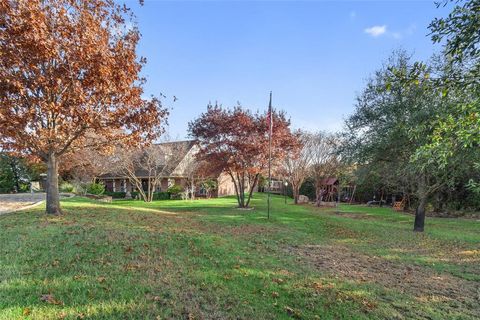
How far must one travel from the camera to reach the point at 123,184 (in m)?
37.5

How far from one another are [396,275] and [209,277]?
4.31m

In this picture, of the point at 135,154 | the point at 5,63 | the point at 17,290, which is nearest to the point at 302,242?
the point at 17,290

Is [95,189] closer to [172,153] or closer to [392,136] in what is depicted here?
[172,153]

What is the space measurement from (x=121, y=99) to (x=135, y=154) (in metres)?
18.4

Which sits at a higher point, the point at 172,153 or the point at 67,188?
the point at 172,153

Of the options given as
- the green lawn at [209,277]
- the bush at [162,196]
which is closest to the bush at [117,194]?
the bush at [162,196]

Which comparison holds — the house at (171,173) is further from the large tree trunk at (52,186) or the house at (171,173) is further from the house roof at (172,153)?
the large tree trunk at (52,186)

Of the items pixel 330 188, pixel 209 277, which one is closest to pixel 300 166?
pixel 330 188

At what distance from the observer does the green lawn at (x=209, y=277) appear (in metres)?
3.75

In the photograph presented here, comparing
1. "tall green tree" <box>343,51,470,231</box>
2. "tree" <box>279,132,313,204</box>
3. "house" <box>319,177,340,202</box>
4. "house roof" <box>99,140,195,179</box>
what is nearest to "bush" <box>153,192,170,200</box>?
"house roof" <box>99,140,195,179</box>

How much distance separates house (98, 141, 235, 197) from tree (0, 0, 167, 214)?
14855 mm

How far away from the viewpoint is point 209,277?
4.92 meters

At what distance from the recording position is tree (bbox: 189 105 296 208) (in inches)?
705

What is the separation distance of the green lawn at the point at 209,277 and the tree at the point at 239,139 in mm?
9525
